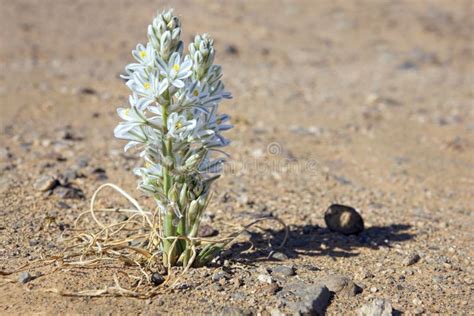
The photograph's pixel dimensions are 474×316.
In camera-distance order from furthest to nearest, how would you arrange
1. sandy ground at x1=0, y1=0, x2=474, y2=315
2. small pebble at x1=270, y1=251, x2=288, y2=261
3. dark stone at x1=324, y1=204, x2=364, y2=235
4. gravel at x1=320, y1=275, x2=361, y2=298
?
dark stone at x1=324, y1=204, x2=364, y2=235 < small pebble at x1=270, y1=251, x2=288, y2=261 < sandy ground at x1=0, y1=0, x2=474, y2=315 < gravel at x1=320, y1=275, x2=361, y2=298

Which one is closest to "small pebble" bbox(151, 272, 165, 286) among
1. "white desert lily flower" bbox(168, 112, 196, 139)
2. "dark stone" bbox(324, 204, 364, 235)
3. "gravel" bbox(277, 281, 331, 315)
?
"gravel" bbox(277, 281, 331, 315)

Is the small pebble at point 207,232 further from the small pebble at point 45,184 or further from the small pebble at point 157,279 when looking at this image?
the small pebble at point 45,184

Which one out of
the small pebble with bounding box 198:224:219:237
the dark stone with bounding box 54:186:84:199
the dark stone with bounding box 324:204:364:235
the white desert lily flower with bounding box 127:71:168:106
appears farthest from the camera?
the dark stone with bounding box 54:186:84:199

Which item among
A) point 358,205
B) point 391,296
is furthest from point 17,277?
point 358,205

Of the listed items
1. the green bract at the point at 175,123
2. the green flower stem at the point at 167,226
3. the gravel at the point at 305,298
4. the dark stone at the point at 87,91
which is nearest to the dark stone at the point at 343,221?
the gravel at the point at 305,298

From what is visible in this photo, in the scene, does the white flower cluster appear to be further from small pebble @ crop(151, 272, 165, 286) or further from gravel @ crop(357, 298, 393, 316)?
gravel @ crop(357, 298, 393, 316)

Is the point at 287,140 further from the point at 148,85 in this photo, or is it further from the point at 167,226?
the point at 148,85

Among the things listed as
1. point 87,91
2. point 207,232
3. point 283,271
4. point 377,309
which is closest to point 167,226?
point 283,271
